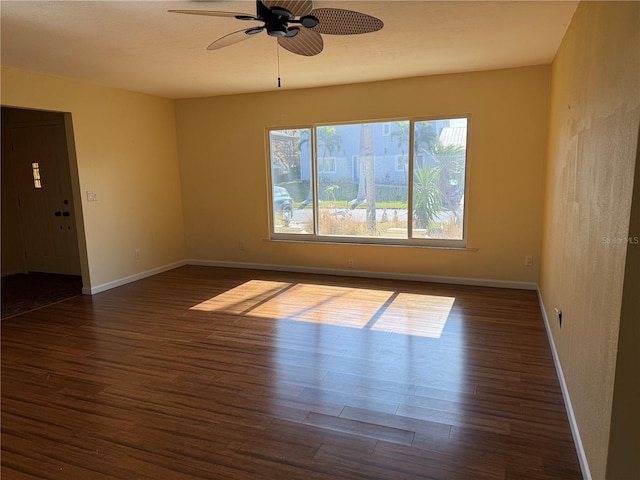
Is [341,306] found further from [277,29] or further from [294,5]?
[294,5]

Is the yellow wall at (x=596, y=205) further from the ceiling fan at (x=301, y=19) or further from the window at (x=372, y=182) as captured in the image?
the window at (x=372, y=182)

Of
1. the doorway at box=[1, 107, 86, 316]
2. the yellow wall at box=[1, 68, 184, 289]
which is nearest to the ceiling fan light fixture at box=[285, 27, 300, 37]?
the yellow wall at box=[1, 68, 184, 289]

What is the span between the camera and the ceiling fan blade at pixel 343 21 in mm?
2234

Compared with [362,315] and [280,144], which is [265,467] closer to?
[362,315]

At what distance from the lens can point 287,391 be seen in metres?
2.78

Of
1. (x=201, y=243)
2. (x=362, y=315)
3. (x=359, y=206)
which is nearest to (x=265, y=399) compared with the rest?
(x=362, y=315)

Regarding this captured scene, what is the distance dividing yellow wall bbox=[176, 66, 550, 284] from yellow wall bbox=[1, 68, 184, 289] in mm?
335

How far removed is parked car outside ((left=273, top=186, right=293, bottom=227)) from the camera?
240 inches

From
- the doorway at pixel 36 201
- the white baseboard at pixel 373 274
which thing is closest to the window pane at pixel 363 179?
the white baseboard at pixel 373 274

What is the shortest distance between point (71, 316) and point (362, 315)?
10.2 feet

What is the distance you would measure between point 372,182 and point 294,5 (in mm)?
3452

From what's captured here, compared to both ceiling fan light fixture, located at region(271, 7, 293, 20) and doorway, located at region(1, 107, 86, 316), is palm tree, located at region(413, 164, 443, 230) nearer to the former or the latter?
ceiling fan light fixture, located at region(271, 7, 293, 20)

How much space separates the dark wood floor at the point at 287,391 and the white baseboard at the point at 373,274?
32 centimetres

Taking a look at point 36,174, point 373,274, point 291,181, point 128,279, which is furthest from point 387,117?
point 36,174
